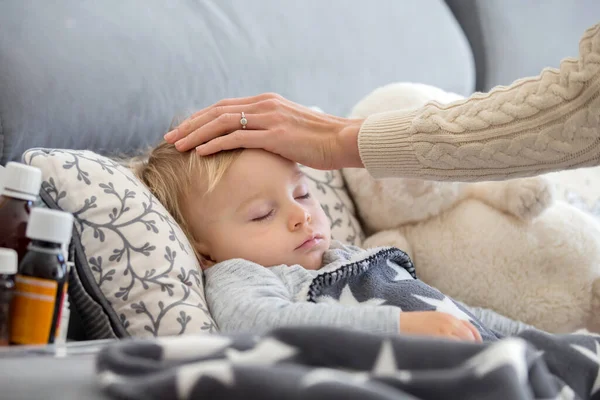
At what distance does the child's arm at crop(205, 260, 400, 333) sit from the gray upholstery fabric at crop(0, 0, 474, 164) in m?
0.39

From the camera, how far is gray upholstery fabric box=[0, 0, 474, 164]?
47.0 inches

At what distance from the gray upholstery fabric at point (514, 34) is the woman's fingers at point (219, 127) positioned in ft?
4.61

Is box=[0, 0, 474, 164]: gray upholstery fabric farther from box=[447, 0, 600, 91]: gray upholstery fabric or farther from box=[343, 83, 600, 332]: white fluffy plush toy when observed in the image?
box=[447, 0, 600, 91]: gray upholstery fabric

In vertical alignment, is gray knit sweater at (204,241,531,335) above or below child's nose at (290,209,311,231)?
below

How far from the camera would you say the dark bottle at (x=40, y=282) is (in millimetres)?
732

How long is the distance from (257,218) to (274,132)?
149mm

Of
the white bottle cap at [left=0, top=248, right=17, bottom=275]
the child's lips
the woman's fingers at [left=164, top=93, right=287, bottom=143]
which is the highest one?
the woman's fingers at [left=164, top=93, right=287, bottom=143]

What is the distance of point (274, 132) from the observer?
119 centimetres

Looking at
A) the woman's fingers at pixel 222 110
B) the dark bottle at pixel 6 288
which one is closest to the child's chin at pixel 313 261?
the woman's fingers at pixel 222 110

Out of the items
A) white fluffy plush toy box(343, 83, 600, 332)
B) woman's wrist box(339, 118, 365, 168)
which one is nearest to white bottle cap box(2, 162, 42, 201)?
woman's wrist box(339, 118, 365, 168)

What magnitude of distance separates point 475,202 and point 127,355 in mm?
995

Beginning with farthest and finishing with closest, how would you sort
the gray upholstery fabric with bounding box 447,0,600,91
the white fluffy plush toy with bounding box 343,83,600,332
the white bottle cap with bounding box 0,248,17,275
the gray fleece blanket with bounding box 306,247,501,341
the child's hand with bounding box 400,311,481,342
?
the gray upholstery fabric with bounding box 447,0,600,91 < the white fluffy plush toy with bounding box 343,83,600,332 < the gray fleece blanket with bounding box 306,247,501,341 < the child's hand with bounding box 400,311,481,342 < the white bottle cap with bounding box 0,248,17,275

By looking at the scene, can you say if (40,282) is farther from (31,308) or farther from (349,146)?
(349,146)

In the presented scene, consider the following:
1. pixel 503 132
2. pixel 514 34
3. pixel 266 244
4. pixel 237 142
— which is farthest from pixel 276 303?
pixel 514 34
